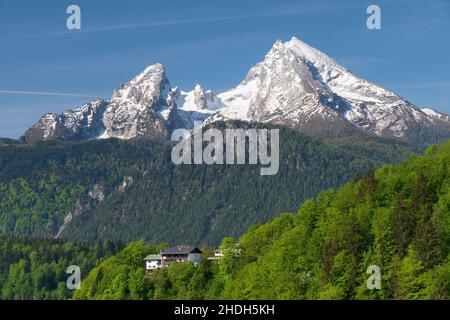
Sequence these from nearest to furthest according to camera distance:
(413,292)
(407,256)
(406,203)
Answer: (413,292) < (407,256) < (406,203)

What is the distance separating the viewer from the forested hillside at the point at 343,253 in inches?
5517

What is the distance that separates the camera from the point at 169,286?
17438 cm

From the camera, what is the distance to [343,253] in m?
146

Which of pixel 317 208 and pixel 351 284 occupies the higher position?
pixel 317 208

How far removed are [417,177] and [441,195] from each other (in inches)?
309

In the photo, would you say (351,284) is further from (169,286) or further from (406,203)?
(169,286)

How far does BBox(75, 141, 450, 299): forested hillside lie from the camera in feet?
460
